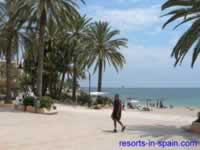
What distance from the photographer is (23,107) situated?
32.7m

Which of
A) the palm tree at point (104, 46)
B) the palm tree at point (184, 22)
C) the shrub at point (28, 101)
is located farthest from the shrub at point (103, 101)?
the palm tree at point (184, 22)

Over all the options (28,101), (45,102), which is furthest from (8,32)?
(45,102)

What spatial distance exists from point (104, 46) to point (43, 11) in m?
20.2

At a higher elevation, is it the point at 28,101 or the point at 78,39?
the point at 78,39

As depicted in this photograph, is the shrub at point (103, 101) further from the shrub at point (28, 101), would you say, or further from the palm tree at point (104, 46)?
the shrub at point (28, 101)

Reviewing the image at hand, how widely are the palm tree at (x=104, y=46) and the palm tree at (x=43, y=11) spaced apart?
17454 millimetres

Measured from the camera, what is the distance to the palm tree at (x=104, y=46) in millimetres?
52875

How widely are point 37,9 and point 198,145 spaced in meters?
22.1

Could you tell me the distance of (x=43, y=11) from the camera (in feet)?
112

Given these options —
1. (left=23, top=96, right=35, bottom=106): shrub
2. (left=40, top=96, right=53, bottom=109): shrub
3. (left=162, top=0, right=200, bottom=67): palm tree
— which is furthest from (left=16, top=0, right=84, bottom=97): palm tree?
(left=162, top=0, right=200, bottom=67): palm tree

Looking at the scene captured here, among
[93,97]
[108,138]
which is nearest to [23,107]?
[108,138]

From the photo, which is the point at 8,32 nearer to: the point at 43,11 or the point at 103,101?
the point at 43,11

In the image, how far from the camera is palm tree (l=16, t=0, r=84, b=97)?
111 feet

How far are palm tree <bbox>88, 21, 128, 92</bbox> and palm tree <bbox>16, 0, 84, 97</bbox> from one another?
1745cm
